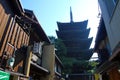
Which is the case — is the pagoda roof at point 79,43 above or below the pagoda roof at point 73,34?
below

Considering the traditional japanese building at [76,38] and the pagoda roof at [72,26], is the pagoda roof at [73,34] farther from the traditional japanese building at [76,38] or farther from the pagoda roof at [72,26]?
the pagoda roof at [72,26]

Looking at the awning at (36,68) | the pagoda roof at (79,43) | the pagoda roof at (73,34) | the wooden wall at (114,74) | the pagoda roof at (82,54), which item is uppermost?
the pagoda roof at (73,34)

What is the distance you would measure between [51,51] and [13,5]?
7.87 metres

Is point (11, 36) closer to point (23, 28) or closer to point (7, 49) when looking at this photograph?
point (7, 49)

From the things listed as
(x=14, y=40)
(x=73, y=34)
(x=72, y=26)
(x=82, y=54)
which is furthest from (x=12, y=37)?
(x=72, y=26)

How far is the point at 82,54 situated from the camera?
33.2m

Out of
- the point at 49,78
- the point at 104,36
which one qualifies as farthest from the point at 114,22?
the point at 49,78

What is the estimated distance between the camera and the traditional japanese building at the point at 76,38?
3319 centimetres

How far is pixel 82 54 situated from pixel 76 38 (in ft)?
14.9

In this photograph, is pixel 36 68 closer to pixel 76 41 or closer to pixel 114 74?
pixel 114 74

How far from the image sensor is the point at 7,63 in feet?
21.7

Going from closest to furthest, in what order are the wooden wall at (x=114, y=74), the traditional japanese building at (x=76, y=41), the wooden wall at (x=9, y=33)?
the wooden wall at (x=9, y=33)
the wooden wall at (x=114, y=74)
the traditional japanese building at (x=76, y=41)

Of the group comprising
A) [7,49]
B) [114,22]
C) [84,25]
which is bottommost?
[7,49]

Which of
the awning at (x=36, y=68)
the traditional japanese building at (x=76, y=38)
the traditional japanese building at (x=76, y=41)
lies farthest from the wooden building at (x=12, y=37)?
the traditional japanese building at (x=76, y=38)
